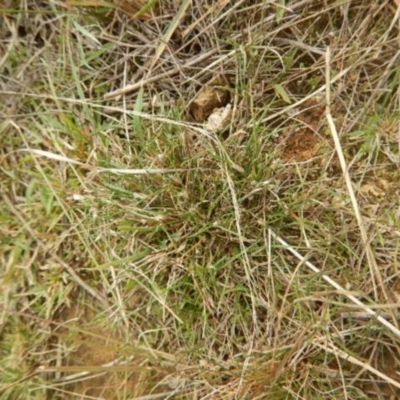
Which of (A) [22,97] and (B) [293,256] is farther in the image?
(A) [22,97]

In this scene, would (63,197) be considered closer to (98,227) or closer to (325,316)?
(98,227)

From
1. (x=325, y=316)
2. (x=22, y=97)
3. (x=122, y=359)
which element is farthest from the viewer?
(x=22, y=97)

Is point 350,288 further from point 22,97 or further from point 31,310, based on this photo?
point 22,97

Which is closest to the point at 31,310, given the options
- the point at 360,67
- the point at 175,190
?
the point at 175,190

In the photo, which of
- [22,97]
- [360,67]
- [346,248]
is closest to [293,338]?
[346,248]

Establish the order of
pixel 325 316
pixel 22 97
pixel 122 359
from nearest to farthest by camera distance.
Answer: pixel 325 316 → pixel 122 359 → pixel 22 97

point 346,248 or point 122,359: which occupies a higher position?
point 346,248

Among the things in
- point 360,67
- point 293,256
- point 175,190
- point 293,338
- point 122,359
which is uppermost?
point 360,67
